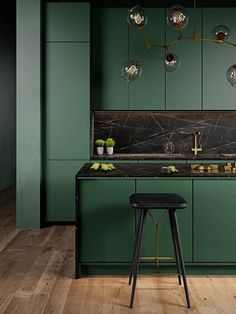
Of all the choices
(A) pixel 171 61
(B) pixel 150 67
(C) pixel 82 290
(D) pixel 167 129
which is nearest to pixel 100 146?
Answer: (D) pixel 167 129

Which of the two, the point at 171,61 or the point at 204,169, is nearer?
the point at 204,169

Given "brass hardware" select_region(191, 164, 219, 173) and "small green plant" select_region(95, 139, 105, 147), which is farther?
"small green plant" select_region(95, 139, 105, 147)

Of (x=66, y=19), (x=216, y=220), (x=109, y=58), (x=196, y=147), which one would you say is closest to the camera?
(x=216, y=220)

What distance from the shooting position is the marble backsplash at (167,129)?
6.68m

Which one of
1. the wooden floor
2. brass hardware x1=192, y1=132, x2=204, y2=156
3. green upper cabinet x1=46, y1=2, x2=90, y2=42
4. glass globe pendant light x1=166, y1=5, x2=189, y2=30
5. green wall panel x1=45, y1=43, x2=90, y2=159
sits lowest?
the wooden floor

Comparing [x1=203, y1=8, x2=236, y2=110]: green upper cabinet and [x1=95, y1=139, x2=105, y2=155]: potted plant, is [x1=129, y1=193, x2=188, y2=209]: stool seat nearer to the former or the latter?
[x1=95, y1=139, x2=105, y2=155]: potted plant

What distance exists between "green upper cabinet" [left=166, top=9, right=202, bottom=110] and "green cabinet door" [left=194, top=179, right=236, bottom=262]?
2.46 metres

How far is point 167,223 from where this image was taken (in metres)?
3.93

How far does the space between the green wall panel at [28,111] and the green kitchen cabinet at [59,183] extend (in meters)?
0.19

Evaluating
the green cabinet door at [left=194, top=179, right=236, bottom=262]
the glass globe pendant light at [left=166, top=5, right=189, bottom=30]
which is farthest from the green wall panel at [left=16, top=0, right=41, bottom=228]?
the green cabinet door at [left=194, top=179, right=236, bottom=262]

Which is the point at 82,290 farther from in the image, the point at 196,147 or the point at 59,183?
the point at 196,147

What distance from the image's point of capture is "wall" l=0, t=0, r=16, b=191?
902 cm

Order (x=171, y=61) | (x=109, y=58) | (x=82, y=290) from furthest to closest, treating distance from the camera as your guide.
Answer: (x=109, y=58), (x=171, y=61), (x=82, y=290)

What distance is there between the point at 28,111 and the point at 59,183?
94 cm
